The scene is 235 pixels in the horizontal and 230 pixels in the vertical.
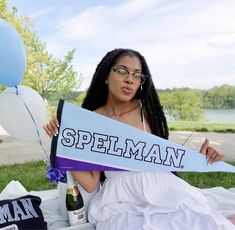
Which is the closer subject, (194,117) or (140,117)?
(140,117)

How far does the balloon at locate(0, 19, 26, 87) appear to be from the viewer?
8.66 ft

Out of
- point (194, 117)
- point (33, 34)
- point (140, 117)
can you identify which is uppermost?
point (33, 34)

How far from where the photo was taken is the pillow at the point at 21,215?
200cm

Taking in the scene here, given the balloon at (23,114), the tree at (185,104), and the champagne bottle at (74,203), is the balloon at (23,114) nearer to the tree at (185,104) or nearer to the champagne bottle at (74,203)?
the champagne bottle at (74,203)

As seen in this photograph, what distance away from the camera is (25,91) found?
9.32 feet

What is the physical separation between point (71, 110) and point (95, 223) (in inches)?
26.3

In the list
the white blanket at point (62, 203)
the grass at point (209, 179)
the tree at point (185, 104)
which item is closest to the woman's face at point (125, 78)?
the white blanket at point (62, 203)

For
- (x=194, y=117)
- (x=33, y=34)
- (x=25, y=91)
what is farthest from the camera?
(x=194, y=117)

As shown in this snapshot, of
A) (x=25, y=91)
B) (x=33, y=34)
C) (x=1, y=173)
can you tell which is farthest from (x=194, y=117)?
(x=25, y=91)

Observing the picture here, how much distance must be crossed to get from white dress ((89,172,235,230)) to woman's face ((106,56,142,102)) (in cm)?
47

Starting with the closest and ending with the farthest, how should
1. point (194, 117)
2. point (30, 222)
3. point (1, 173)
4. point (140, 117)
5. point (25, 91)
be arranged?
point (30, 222), point (140, 117), point (25, 91), point (1, 173), point (194, 117)

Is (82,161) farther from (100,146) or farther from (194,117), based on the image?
(194,117)

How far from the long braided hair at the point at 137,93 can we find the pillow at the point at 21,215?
0.72 metres

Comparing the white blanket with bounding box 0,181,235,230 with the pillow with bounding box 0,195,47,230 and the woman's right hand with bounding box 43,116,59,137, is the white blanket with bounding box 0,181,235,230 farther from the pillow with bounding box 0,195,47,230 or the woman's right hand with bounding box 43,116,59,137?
the woman's right hand with bounding box 43,116,59,137
